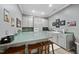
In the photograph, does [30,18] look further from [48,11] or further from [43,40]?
[43,40]

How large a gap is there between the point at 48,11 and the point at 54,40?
440mm

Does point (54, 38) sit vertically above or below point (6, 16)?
below

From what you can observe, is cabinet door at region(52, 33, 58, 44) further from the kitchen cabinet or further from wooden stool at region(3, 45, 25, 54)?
wooden stool at region(3, 45, 25, 54)

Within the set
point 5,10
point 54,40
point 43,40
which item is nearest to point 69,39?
point 54,40

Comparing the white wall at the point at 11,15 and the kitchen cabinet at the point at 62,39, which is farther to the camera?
the kitchen cabinet at the point at 62,39

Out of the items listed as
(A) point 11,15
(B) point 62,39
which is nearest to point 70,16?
(B) point 62,39

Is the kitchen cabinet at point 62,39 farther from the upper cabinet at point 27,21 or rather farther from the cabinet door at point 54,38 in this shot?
the upper cabinet at point 27,21

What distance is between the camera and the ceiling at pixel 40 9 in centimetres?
92

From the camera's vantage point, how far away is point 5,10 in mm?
836

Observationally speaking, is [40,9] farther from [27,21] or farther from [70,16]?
[70,16]

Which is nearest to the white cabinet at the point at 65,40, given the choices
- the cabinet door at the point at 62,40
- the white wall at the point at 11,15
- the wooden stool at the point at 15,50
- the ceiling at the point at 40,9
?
the cabinet door at the point at 62,40

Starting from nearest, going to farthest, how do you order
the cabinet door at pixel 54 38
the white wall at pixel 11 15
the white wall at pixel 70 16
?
the white wall at pixel 11 15 < the white wall at pixel 70 16 < the cabinet door at pixel 54 38

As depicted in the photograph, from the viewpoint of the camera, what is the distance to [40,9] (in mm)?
935

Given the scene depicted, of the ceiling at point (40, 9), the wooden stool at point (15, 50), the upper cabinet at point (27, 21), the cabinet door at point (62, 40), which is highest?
Result: the ceiling at point (40, 9)
